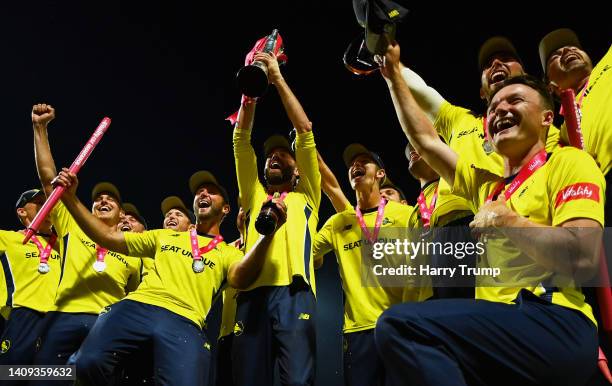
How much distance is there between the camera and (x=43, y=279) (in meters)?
5.10

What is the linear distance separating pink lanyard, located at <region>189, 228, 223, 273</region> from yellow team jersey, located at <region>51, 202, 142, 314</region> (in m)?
1.13

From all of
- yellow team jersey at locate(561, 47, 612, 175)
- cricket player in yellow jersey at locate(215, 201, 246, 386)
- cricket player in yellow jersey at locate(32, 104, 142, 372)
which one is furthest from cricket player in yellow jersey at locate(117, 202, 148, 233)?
yellow team jersey at locate(561, 47, 612, 175)

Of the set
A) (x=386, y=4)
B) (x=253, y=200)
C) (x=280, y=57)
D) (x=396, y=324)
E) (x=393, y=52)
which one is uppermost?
(x=280, y=57)

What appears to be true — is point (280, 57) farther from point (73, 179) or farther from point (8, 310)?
point (8, 310)

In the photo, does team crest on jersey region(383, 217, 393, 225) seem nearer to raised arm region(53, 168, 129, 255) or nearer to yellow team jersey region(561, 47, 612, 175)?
yellow team jersey region(561, 47, 612, 175)

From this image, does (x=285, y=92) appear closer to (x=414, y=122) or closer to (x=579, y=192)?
(x=414, y=122)

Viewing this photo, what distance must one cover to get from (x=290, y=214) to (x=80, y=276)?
6.88ft

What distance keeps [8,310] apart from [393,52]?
4.94 m

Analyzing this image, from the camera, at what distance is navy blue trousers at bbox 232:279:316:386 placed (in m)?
2.88

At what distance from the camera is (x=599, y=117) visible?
228 cm

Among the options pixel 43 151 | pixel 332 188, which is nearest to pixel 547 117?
pixel 332 188

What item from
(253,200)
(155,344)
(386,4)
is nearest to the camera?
(386,4)

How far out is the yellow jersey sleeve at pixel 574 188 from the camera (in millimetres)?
1426

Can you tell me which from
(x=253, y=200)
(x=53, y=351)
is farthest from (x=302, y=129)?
(x=53, y=351)
